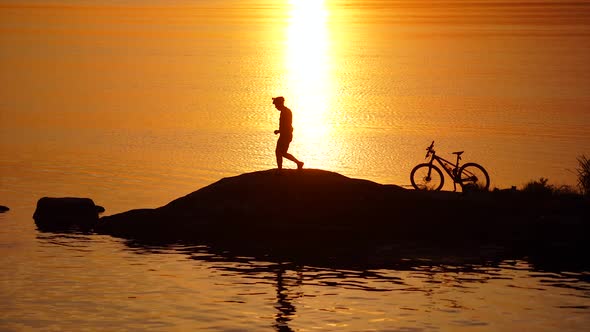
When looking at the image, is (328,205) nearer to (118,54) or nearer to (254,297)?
(254,297)

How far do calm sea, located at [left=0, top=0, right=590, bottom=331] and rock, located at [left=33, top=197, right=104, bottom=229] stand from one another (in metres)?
0.95

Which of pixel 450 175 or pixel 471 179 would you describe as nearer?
pixel 450 175

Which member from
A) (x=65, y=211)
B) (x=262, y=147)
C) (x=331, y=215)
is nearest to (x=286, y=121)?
(x=331, y=215)

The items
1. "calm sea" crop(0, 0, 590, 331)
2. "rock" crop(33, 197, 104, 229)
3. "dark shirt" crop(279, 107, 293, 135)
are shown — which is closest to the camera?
"calm sea" crop(0, 0, 590, 331)

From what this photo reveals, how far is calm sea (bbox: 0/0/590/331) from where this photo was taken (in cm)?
2897

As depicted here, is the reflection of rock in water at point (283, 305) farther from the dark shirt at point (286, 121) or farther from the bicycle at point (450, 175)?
the bicycle at point (450, 175)

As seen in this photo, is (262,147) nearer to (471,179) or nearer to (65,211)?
(65,211)

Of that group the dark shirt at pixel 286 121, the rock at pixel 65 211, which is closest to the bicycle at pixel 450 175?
the dark shirt at pixel 286 121

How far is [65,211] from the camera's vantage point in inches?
1620

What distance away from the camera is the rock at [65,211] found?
134 feet

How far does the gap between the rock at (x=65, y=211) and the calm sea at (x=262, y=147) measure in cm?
95

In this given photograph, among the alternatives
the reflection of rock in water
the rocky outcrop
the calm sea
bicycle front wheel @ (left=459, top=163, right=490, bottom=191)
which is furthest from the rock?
bicycle front wheel @ (left=459, top=163, right=490, bottom=191)

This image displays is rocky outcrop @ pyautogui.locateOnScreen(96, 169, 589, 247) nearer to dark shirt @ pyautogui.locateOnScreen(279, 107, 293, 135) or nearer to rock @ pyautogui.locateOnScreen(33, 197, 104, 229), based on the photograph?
dark shirt @ pyautogui.locateOnScreen(279, 107, 293, 135)

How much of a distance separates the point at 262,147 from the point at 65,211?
2497cm
